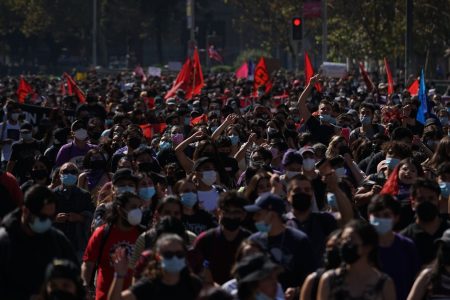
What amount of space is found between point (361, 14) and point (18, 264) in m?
47.3

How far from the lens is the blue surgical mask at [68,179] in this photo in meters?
12.4

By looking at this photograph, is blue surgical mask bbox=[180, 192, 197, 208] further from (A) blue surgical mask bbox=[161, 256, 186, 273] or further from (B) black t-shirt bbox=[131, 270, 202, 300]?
(A) blue surgical mask bbox=[161, 256, 186, 273]

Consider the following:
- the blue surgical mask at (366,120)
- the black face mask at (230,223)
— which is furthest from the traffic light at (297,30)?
the black face mask at (230,223)

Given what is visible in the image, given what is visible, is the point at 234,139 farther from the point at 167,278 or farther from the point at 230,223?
the point at 167,278

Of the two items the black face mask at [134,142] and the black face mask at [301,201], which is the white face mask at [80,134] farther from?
the black face mask at [301,201]

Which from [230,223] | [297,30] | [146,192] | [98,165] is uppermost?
[230,223]

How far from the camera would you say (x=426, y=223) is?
9.06 meters

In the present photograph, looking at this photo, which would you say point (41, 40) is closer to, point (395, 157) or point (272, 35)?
point (272, 35)

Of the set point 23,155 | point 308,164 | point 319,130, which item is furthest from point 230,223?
point 319,130

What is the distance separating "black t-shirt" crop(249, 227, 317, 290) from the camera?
851 centimetres

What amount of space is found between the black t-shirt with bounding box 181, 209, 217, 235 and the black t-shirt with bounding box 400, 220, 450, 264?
1341 millimetres

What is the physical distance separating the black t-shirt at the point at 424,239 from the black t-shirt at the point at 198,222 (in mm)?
1341

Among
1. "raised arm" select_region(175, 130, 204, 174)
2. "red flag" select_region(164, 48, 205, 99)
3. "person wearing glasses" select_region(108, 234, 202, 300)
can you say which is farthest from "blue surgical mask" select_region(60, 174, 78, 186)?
"red flag" select_region(164, 48, 205, 99)

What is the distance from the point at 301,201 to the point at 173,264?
1.75m
